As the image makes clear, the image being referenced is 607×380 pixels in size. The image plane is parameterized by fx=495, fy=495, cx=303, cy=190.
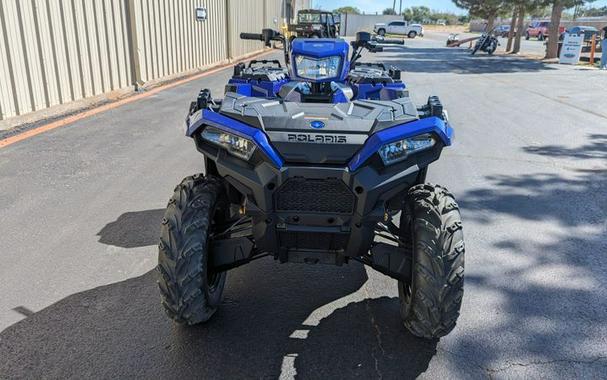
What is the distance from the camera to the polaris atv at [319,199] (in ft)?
8.20

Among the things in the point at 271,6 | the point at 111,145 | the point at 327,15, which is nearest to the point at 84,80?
the point at 111,145

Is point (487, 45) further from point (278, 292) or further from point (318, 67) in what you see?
point (278, 292)

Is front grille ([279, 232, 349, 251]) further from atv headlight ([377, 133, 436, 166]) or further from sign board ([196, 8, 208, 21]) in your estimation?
sign board ([196, 8, 208, 21])

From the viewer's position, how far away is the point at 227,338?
2945 millimetres

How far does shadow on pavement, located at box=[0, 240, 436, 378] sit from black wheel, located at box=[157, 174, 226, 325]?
0.84 feet

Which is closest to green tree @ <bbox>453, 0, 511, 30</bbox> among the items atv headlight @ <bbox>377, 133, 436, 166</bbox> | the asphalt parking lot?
the asphalt parking lot

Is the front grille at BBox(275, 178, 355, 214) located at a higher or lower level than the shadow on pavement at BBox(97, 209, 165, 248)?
higher

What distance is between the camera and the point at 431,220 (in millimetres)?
2674

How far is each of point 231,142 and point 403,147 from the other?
90 centimetres

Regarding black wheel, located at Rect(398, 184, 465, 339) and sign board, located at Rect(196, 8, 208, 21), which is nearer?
black wheel, located at Rect(398, 184, 465, 339)

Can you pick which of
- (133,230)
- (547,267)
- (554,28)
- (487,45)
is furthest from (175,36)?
(487,45)

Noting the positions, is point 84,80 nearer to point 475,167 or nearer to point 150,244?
point 150,244

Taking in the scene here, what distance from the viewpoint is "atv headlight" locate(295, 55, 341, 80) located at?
392 centimetres

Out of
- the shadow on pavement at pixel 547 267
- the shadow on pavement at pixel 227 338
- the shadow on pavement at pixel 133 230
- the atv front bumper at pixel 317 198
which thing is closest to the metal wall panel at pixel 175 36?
the shadow on pavement at pixel 133 230
